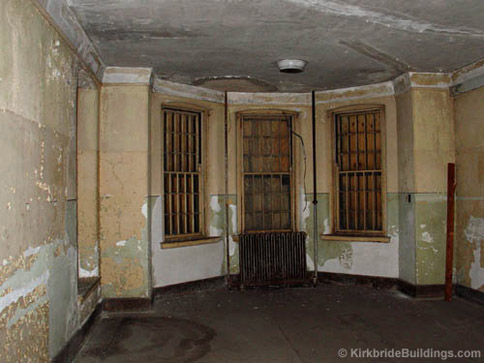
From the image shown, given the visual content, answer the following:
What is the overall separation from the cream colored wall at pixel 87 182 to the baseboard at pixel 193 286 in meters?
1.01

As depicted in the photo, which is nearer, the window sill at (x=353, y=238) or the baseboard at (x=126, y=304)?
the baseboard at (x=126, y=304)

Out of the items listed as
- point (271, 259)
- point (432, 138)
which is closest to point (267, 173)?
point (271, 259)

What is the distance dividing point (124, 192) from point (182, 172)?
116 centimetres

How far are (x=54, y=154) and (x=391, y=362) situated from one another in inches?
126

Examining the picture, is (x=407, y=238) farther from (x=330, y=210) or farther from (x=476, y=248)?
(x=330, y=210)

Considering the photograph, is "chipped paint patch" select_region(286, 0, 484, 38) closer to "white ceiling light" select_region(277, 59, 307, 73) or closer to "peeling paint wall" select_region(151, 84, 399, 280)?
"white ceiling light" select_region(277, 59, 307, 73)

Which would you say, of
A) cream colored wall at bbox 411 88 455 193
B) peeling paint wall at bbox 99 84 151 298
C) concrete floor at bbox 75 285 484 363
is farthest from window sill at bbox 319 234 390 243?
peeling paint wall at bbox 99 84 151 298

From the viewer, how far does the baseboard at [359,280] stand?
235 inches

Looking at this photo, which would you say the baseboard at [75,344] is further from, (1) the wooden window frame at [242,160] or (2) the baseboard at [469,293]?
(2) the baseboard at [469,293]

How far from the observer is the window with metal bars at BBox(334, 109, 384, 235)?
20.4 ft

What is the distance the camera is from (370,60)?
4926 millimetres

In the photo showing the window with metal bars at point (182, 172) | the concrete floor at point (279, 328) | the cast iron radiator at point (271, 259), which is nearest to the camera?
the concrete floor at point (279, 328)

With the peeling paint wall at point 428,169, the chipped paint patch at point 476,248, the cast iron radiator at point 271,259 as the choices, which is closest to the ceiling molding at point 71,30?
the cast iron radiator at point 271,259

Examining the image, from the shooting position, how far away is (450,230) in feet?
17.7
